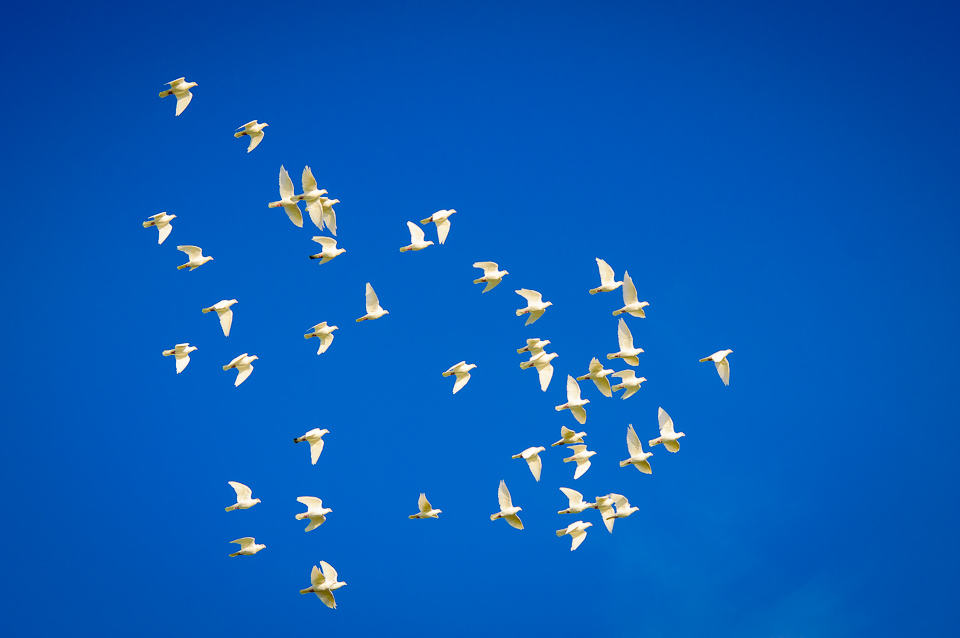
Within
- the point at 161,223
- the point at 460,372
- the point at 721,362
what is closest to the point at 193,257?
the point at 161,223

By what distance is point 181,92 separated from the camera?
26656 mm

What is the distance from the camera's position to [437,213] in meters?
27.4

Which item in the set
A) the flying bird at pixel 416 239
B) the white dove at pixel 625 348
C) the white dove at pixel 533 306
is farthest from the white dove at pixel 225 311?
the white dove at pixel 625 348

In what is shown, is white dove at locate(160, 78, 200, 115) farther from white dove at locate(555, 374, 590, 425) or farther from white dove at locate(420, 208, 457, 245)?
white dove at locate(555, 374, 590, 425)

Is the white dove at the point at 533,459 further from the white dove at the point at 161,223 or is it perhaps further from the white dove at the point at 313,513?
the white dove at the point at 161,223

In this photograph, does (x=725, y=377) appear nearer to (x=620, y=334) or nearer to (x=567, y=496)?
(x=620, y=334)

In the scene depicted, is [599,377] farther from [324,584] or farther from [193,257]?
[193,257]

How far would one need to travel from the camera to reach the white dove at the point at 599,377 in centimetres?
2723

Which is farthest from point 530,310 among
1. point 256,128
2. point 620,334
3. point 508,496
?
point 256,128

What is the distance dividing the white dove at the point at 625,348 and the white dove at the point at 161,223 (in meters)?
11.3

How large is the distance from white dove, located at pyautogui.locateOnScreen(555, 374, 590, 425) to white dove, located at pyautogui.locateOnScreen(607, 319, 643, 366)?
3.60 feet

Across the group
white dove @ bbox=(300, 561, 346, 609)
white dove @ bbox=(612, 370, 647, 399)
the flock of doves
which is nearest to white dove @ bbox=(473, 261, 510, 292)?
the flock of doves

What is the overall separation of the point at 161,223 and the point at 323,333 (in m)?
4.76

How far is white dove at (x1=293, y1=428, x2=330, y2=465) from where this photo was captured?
27.3 meters
